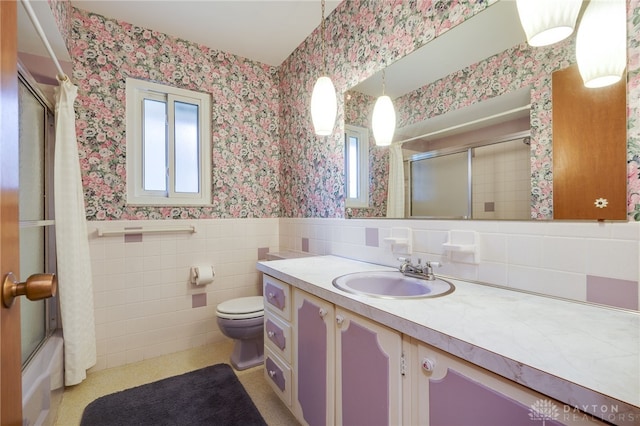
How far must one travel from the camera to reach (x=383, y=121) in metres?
1.72

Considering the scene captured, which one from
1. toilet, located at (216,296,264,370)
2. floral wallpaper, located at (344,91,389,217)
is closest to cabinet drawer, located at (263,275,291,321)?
toilet, located at (216,296,264,370)

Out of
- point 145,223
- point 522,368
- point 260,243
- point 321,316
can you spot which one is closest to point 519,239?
point 522,368

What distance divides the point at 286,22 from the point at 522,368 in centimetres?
240

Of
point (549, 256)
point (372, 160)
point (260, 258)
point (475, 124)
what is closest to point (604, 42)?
point (475, 124)

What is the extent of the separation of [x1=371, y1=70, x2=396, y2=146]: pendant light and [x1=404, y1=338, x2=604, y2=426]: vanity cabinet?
1197 mm

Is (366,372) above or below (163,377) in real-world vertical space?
above

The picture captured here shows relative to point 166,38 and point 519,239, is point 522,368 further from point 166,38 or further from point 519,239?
point 166,38

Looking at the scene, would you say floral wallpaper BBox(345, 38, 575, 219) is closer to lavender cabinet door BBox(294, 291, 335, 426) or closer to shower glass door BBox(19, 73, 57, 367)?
lavender cabinet door BBox(294, 291, 335, 426)

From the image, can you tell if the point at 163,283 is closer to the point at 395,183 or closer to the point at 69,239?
the point at 69,239

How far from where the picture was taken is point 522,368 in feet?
1.94

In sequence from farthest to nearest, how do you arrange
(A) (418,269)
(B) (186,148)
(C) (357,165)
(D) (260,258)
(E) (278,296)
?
(D) (260,258) < (B) (186,148) < (C) (357,165) < (E) (278,296) < (A) (418,269)

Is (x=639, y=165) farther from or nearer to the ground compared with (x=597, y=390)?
farther from the ground

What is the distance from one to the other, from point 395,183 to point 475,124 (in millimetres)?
499

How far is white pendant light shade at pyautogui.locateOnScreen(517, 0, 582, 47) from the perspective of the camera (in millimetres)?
882
